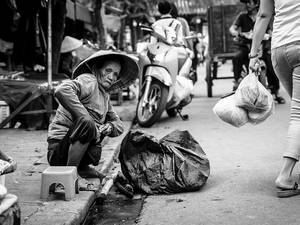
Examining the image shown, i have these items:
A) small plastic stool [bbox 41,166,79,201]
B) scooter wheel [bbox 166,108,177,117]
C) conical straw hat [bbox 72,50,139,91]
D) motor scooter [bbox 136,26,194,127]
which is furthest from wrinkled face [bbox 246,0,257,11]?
small plastic stool [bbox 41,166,79,201]

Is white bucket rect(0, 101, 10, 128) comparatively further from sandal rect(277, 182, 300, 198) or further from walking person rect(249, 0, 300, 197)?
sandal rect(277, 182, 300, 198)

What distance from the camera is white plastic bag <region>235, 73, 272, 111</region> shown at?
4.50 metres

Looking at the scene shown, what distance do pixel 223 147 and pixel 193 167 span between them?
1958mm

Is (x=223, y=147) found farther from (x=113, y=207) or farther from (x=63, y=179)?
(x=63, y=179)

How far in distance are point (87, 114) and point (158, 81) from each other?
4020mm

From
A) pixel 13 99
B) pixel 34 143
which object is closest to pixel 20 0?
pixel 13 99

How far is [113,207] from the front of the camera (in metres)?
4.44

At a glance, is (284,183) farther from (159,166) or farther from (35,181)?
(35,181)

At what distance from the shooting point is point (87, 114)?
4293 millimetres

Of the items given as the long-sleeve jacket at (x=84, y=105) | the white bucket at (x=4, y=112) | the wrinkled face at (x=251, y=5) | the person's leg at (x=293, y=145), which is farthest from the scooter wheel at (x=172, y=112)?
the person's leg at (x=293, y=145)

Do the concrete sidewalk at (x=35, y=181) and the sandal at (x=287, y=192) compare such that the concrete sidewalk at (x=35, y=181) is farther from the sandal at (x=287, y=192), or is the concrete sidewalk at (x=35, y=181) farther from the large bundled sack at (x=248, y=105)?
the sandal at (x=287, y=192)

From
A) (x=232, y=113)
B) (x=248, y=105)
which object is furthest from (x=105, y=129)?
(x=248, y=105)

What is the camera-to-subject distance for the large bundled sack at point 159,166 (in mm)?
4637

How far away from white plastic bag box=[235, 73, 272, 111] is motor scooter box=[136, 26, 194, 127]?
11.6 ft
